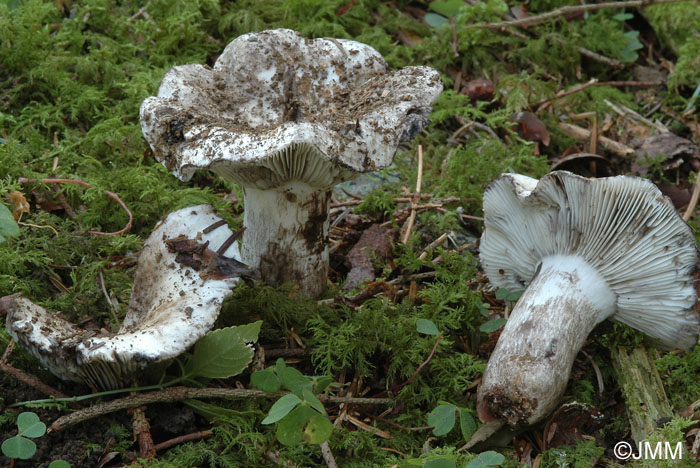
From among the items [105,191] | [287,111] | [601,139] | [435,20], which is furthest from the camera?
[435,20]

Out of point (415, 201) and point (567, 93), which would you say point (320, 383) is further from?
point (567, 93)

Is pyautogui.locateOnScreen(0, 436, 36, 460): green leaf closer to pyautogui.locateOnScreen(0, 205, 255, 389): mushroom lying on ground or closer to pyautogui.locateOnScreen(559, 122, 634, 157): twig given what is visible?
pyautogui.locateOnScreen(0, 205, 255, 389): mushroom lying on ground

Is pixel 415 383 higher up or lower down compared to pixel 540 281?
lower down

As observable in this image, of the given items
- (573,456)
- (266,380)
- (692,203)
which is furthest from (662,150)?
(266,380)

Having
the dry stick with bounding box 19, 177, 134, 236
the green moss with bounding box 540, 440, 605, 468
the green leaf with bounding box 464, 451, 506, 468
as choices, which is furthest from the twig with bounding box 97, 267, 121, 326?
the green moss with bounding box 540, 440, 605, 468

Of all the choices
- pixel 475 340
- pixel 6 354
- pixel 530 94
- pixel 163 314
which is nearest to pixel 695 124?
pixel 530 94

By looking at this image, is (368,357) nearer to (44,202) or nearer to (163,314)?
(163,314)
